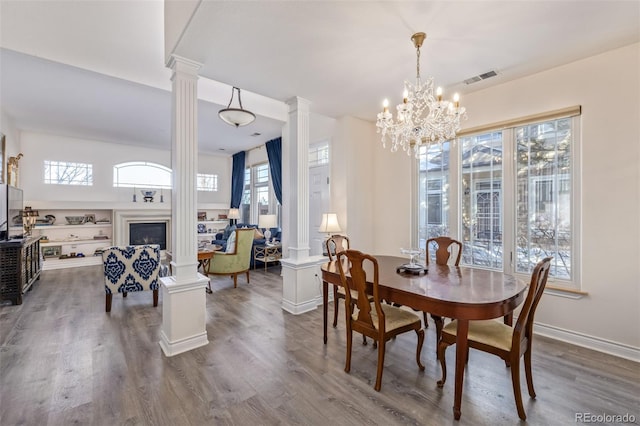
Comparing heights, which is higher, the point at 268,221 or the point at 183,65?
the point at 183,65

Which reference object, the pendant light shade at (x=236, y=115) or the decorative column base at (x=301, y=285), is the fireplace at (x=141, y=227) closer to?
the pendant light shade at (x=236, y=115)

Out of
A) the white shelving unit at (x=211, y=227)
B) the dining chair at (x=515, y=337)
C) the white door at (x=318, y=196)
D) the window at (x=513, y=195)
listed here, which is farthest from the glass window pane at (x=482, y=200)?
the white shelving unit at (x=211, y=227)

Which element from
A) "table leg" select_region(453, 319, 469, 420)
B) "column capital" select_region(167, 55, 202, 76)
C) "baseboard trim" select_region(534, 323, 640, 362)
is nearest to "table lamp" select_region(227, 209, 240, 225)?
"column capital" select_region(167, 55, 202, 76)

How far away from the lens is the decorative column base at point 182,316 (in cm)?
256

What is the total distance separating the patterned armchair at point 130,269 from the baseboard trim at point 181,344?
4.33 feet

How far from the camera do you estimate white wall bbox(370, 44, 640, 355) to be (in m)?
2.54

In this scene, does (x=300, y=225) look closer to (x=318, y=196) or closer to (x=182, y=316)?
(x=318, y=196)

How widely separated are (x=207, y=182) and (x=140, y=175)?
67.9 inches

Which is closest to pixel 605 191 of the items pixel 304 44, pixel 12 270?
pixel 304 44

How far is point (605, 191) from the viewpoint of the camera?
2.67m

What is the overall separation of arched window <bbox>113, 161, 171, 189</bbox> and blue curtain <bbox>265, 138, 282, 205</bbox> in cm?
326

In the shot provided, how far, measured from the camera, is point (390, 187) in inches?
174

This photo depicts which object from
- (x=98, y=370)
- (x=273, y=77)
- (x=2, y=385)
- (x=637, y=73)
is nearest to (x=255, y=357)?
(x=98, y=370)

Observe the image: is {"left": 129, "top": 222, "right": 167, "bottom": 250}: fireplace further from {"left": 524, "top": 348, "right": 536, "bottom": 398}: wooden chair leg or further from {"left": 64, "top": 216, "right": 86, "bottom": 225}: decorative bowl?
{"left": 524, "top": 348, "right": 536, "bottom": 398}: wooden chair leg
